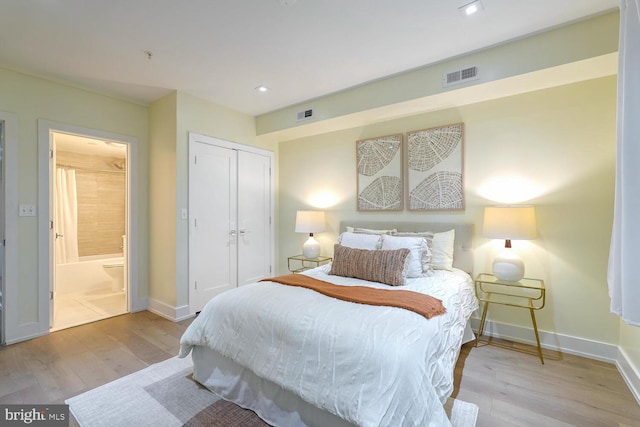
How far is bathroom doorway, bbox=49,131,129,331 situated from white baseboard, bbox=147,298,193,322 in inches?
16.9

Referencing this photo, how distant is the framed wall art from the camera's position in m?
3.01

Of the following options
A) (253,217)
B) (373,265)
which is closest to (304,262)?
(253,217)

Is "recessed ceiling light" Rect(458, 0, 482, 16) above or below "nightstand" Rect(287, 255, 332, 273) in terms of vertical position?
above

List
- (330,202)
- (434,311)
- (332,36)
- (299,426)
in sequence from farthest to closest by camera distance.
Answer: (330,202), (332,36), (434,311), (299,426)

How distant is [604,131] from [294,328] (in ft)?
9.48

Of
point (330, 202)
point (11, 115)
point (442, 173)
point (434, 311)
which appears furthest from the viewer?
point (330, 202)

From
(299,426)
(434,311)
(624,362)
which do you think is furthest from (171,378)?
(624,362)

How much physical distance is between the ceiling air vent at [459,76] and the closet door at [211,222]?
2.63m

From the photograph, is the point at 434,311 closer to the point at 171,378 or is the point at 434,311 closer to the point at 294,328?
the point at 294,328

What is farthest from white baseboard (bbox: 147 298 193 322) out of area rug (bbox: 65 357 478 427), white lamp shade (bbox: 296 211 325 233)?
white lamp shade (bbox: 296 211 325 233)

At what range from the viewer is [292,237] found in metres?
4.42

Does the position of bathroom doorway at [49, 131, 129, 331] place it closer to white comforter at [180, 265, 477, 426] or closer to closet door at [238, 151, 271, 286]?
closet door at [238, 151, 271, 286]

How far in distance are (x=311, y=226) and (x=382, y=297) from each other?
200cm

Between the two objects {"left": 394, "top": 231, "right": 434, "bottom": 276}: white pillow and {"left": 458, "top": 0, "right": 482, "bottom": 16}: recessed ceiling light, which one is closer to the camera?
{"left": 458, "top": 0, "right": 482, "bottom": 16}: recessed ceiling light
